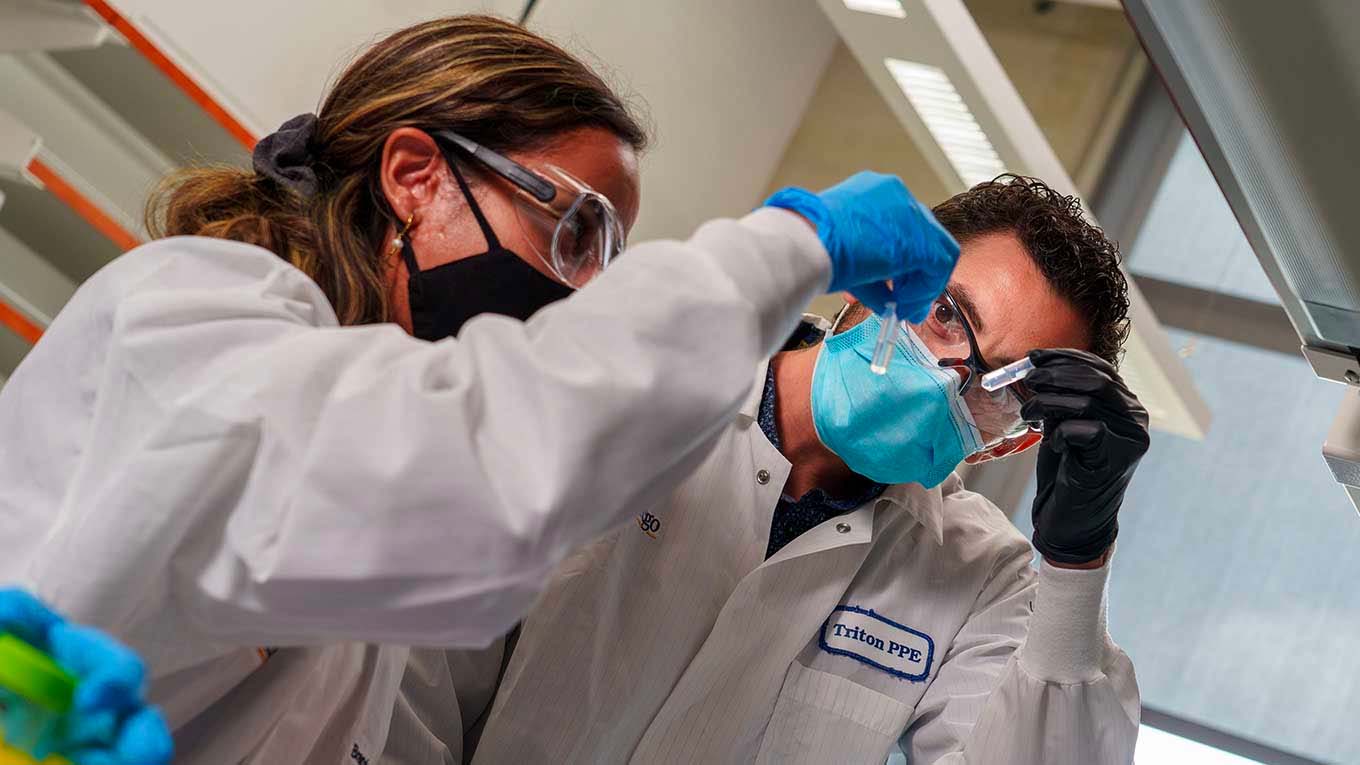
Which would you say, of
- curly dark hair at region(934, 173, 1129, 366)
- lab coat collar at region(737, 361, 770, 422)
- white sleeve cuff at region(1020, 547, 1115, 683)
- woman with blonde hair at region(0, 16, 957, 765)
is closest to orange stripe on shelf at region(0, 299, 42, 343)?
woman with blonde hair at region(0, 16, 957, 765)

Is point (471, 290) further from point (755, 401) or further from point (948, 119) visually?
point (948, 119)

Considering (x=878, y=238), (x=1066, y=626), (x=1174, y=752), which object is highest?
(x=878, y=238)

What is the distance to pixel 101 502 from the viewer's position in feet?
2.92

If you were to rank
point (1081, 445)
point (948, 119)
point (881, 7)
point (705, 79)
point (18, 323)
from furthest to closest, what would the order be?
1. point (705, 79)
2. point (948, 119)
3. point (881, 7)
4. point (18, 323)
5. point (1081, 445)

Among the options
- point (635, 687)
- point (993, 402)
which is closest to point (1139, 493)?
point (993, 402)

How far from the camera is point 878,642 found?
1.87 m

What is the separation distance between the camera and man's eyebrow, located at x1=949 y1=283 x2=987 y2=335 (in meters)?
1.81

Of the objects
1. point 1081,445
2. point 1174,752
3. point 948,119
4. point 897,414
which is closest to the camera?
point 1081,445

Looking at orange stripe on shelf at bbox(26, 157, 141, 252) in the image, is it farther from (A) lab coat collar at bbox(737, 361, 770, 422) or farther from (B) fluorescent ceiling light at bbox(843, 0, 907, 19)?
(B) fluorescent ceiling light at bbox(843, 0, 907, 19)

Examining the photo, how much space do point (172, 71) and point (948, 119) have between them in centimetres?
168

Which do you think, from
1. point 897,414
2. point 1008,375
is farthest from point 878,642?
point 1008,375

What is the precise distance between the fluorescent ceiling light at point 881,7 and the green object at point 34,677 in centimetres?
213

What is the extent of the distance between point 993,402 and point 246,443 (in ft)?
3.87

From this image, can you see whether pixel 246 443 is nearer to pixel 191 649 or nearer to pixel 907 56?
pixel 191 649
